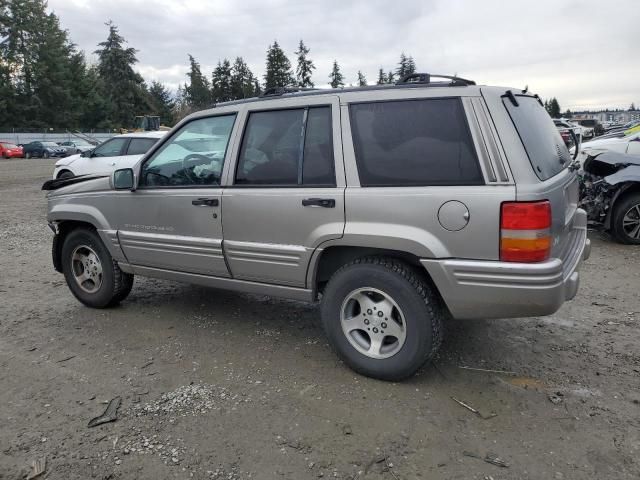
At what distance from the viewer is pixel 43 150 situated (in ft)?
127

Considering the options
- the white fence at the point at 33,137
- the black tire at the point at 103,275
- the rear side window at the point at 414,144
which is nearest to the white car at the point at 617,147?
the rear side window at the point at 414,144

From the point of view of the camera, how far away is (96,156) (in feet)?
41.1

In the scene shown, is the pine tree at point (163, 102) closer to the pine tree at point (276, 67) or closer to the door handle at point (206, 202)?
the pine tree at point (276, 67)

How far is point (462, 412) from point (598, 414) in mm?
793

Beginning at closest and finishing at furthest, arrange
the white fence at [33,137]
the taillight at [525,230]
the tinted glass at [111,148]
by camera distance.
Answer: the taillight at [525,230]
the tinted glass at [111,148]
the white fence at [33,137]

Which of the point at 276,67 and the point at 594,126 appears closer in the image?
the point at 594,126

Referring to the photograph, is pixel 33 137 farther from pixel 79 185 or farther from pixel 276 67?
pixel 79 185

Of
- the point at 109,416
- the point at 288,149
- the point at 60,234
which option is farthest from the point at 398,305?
the point at 60,234

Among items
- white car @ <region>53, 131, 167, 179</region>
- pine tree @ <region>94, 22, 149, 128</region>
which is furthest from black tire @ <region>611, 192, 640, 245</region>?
pine tree @ <region>94, 22, 149, 128</region>

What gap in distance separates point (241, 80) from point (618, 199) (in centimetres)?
8815

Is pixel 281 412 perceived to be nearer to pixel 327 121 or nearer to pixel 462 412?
pixel 462 412

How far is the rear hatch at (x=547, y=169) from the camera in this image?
293cm

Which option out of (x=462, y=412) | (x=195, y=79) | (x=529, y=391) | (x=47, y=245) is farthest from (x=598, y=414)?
(x=195, y=79)

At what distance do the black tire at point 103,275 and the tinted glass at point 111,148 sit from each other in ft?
25.6
